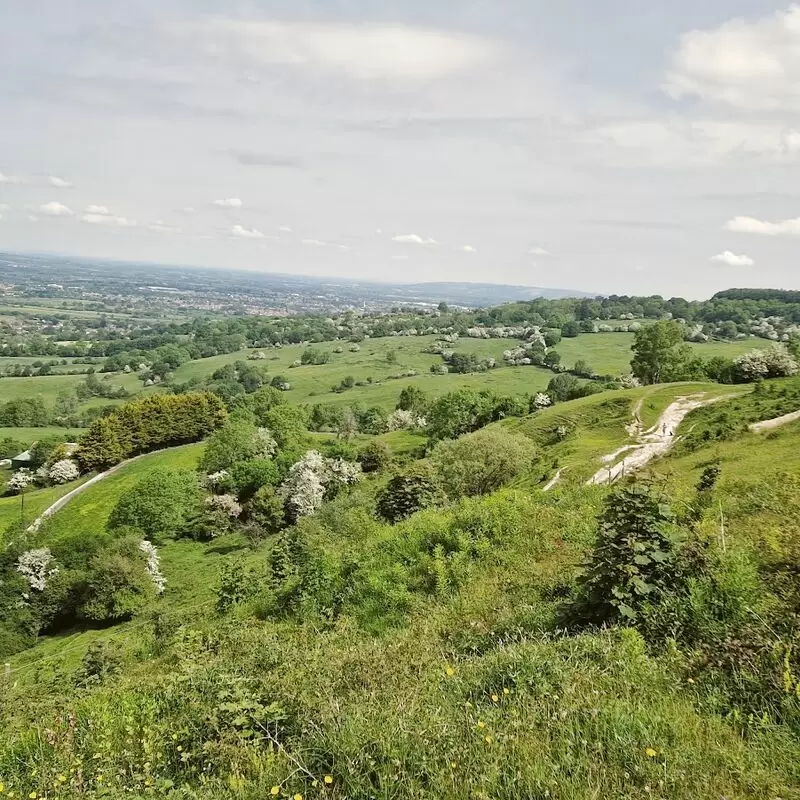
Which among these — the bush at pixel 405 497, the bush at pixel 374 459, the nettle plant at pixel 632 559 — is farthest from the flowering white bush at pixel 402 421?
the nettle plant at pixel 632 559

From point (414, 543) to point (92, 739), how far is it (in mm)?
9758

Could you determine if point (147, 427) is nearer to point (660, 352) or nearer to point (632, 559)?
point (660, 352)

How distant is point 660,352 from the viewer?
72.2 metres

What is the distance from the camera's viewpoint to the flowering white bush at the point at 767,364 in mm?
55759

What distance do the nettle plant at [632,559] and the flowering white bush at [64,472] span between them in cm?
7833

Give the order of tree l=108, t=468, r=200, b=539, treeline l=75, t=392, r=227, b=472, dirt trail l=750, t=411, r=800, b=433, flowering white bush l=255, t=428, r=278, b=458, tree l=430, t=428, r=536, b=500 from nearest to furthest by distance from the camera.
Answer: dirt trail l=750, t=411, r=800, b=433 < tree l=430, t=428, r=536, b=500 < tree l=108, t=468, r=200, b=539 < flowering white bush l=255, t=428, r=278, b=458 < treeline l=75, t=392, r=227, b=472

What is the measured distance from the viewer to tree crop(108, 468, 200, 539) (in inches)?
2148

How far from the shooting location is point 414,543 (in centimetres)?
1579

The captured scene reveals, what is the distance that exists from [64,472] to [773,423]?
7506cm

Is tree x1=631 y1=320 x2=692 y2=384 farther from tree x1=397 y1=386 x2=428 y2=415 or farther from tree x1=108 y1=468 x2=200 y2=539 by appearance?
tree x1=108 y1=468 x2=200 y2=539

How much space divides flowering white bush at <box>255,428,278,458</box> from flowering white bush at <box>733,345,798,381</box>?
52179 millimetres

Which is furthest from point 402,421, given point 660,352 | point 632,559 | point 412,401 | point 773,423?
point 632,559

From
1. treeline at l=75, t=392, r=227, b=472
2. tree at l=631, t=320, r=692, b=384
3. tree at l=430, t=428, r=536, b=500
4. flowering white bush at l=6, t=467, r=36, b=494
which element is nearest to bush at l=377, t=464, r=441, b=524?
tree at l=430, t=428, r=536, b=500

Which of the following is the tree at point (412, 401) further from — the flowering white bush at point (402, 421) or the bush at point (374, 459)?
the bush at point (374, 459)
